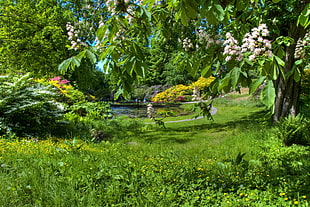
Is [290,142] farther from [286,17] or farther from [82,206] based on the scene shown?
[82,206]

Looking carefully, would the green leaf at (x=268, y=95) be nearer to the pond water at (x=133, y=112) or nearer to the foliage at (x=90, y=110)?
the foliage at (x=90, y=110)

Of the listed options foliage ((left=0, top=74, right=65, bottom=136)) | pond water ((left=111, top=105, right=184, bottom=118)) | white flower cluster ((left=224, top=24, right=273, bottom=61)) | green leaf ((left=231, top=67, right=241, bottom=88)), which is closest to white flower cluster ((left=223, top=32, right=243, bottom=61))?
white flower cluster ((left=224, top=24, right=273, bottom=61))

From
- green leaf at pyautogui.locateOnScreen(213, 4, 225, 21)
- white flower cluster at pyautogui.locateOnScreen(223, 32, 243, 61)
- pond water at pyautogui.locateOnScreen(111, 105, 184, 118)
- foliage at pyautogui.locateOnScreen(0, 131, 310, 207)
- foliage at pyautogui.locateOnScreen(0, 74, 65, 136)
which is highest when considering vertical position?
green leaf at pyautogui.locateOnScreen(213, 4, 225, 21)

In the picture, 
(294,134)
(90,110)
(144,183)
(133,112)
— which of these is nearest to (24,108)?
(144,183)

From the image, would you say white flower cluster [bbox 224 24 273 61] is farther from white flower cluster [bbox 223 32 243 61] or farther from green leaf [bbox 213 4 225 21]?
green leaf [bbox 213 4 225 21]

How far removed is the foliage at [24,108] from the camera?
528 cm

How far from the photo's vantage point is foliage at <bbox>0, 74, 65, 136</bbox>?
17.3ft

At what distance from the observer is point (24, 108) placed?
517cm

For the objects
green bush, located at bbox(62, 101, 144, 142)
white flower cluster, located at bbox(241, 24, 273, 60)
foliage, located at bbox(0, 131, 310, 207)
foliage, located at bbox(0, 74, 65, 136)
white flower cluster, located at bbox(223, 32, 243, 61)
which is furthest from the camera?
green bush, located at bbox(62, 101, 144, 142)

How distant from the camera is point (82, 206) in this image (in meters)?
1.98

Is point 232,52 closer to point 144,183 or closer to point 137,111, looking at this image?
point 144,183

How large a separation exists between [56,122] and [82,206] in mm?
5144

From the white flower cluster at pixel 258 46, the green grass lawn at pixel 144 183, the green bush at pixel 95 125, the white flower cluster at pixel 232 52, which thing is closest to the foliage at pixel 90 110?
the green bush at pixel 95 125

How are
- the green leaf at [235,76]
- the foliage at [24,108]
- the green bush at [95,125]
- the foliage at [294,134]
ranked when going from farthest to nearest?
the green bush at [95,125], the foliage at [24,108], the foliage at [294,134], the green leaf at [235,76]
